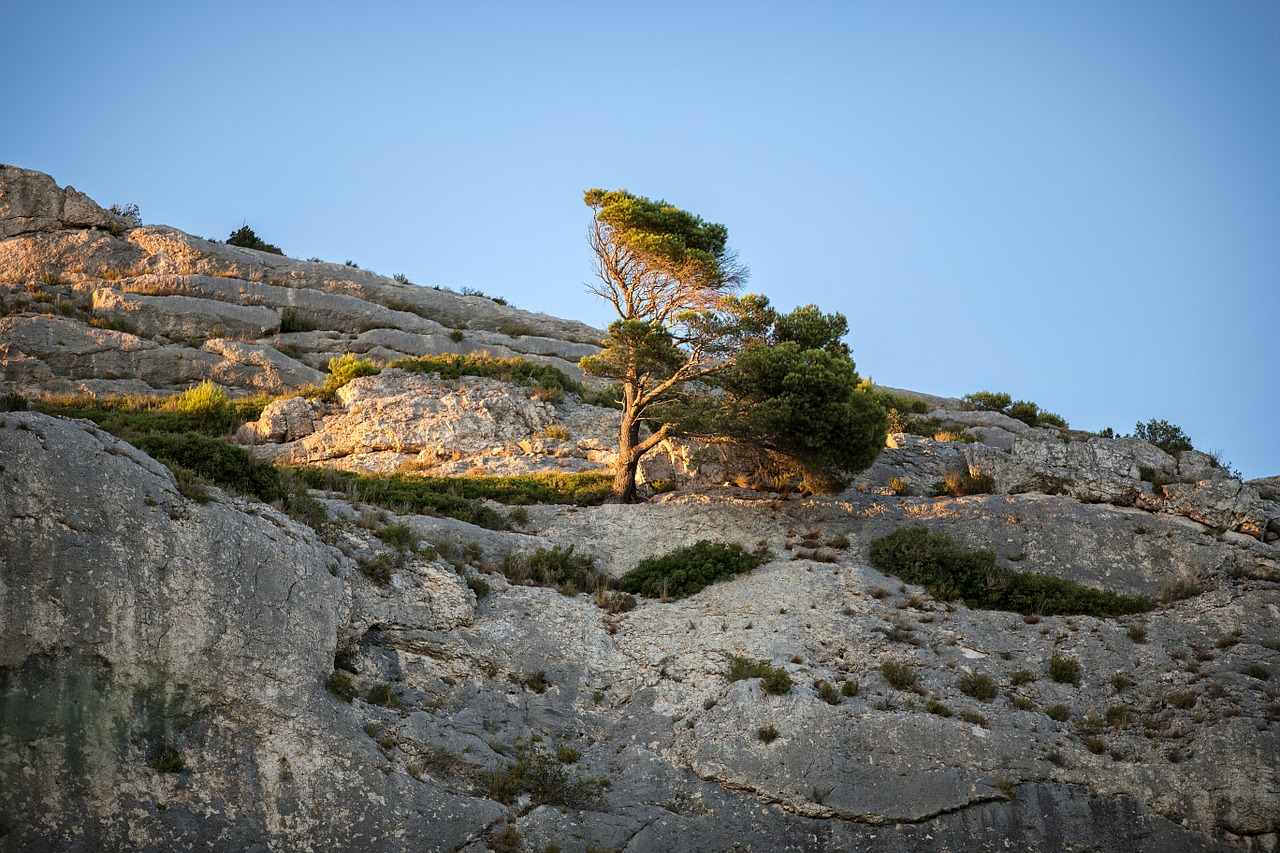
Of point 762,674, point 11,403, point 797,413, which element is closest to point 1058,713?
point 762,674

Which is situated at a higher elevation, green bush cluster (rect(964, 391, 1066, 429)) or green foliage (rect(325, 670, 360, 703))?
green bush cluster (rect(964, 391, 1066, 429))

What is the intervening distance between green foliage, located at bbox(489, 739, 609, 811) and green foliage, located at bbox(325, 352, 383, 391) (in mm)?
25251

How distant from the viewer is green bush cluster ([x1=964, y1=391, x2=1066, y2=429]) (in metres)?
44.9

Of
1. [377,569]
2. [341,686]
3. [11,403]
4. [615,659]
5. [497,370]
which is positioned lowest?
[341,686]

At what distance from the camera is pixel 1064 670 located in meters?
20.0

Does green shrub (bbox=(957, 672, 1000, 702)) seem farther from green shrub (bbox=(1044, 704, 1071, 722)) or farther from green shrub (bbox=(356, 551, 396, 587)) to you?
green shrub (bbox=(356, 551, 396, 587))

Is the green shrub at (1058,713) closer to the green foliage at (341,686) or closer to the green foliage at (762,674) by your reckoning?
the green foliage at (762,674)

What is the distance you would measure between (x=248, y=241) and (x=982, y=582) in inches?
1884

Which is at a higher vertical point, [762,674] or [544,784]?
[762,674]

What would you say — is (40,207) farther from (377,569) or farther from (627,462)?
(377,569)

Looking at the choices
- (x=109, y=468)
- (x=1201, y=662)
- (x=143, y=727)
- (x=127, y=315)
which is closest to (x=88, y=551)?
(x=109, y=468)

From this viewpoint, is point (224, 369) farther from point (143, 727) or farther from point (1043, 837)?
point (1043, 837)

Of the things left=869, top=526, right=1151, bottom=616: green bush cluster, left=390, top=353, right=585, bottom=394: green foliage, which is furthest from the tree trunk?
left=390, top=353, right=585, bottom=394: green foliage

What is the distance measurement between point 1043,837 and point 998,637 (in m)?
5.60
